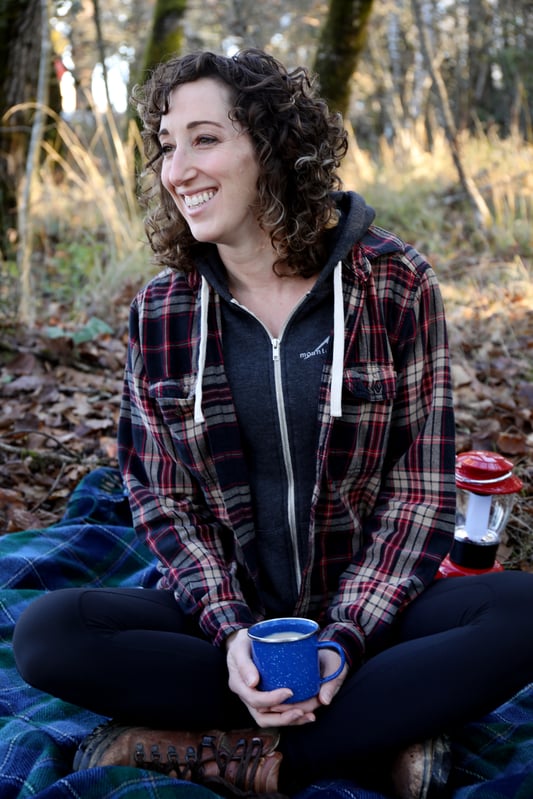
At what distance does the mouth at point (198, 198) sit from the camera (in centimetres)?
236

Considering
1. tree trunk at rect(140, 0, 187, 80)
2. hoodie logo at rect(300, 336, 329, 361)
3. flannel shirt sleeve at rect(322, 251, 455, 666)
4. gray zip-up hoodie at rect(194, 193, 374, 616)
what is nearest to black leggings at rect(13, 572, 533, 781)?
flannel shirt sleeve at rect(322, 251, 455, 666)

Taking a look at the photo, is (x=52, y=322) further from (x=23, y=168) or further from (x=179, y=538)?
(x=179, y=538)

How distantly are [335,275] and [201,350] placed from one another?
0.44 metres

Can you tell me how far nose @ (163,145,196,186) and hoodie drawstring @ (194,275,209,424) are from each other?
304 millimetres

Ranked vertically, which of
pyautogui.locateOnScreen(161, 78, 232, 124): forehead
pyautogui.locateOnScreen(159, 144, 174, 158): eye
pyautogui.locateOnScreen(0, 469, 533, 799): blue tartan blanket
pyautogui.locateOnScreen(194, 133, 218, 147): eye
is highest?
pyautogui.locateOnScreen(161, 78, 232, 124): forehead

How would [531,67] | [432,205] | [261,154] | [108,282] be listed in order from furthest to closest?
[531,67] → [432,205] → [108,282] → [261,154]

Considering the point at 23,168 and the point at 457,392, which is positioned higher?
the point at 23,168

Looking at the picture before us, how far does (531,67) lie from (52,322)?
9.78 m

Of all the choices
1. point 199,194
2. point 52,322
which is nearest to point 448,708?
point 199,194

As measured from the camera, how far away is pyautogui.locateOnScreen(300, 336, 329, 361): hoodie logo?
2359 millimetres

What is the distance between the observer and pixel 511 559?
3.13 m

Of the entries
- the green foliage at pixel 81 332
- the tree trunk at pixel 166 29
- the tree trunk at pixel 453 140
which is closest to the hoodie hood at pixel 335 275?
the green foliage at pixel 81 332

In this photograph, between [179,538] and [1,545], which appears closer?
[179,538]

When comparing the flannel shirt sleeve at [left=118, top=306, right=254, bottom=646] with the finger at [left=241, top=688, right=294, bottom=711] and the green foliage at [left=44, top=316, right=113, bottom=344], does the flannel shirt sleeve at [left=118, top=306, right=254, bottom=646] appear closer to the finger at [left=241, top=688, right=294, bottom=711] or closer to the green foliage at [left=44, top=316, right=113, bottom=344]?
the finger at [left=241, top=688, right=294, bottom=711]
